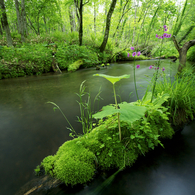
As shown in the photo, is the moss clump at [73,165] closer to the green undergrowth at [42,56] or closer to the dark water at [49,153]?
the dark water at [49,153]

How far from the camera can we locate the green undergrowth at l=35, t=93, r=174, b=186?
122cm

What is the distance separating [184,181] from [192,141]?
0.79m

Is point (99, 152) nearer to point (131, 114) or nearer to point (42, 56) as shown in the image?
point (131, 114)

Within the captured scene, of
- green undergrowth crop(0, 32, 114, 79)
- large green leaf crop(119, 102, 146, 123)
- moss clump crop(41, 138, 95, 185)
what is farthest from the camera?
green undergrowth crop(0, 32, 114, 79)

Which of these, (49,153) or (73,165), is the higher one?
(73,165)

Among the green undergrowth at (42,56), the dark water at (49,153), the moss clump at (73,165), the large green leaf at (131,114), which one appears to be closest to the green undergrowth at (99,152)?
the moss clump at (73,165)

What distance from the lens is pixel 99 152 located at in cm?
141

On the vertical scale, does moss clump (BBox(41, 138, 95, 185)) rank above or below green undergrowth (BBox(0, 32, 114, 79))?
below

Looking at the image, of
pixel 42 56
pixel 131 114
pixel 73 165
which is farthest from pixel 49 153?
pixel 42 56

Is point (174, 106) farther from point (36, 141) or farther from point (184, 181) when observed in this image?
point (36, 141)

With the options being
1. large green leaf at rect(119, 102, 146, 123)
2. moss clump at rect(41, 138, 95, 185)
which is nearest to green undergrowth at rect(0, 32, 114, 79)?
moss clump at rect(41, 138, 95, 185)

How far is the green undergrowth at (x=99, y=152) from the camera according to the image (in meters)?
1.22

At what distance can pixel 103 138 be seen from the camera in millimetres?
1512

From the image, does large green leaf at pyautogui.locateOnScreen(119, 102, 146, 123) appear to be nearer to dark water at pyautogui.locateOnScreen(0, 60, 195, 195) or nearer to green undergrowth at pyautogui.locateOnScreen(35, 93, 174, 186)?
green undergrowth at pyautogui.locateOnScreen(35, 93, 174, 186)
